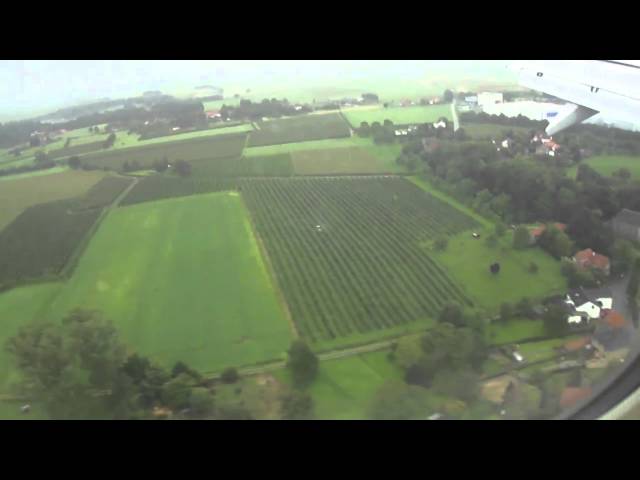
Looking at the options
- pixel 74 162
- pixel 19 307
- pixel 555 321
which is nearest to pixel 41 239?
pixel 19 307

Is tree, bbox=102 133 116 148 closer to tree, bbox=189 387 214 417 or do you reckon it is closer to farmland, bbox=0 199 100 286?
farmland, bbox=0 199 100 286

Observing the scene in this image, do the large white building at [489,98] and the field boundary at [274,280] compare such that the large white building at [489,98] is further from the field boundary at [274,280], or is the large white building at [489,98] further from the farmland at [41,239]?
the farmland at [41,239]

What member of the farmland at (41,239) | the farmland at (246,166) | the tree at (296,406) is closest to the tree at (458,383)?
the tree at (296,406)

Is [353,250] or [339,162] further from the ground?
[339,162]

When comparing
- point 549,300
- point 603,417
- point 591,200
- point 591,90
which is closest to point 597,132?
point 591,200

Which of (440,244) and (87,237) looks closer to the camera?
(440,244)

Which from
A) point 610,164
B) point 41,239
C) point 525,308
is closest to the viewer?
point 525,308

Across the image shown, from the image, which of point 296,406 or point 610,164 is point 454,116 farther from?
point 296,406
